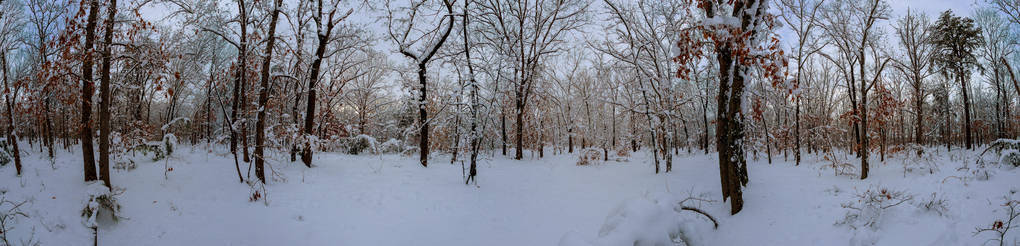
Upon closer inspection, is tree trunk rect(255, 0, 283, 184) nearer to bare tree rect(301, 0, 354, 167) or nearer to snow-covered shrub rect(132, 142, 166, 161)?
bare tree rect(301, 0, 354, 167)

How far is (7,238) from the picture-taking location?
4.96 m

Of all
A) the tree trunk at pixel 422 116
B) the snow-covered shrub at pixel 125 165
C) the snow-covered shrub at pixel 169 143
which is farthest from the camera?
the tree trunk at pixel 422 116

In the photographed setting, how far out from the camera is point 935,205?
16.9 ft

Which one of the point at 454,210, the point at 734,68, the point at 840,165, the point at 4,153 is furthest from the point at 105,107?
the point at 840,165

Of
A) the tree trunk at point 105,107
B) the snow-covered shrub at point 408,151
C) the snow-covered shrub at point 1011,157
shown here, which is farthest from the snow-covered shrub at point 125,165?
the snow-covered shrub at point 1011,157

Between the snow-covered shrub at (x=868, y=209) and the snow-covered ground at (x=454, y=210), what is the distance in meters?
0.03

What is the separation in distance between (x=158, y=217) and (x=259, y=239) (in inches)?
69.1

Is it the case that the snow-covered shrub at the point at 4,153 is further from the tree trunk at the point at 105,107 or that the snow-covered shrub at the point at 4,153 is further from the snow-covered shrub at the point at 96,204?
the snow-covered shrub at the point at 96,204

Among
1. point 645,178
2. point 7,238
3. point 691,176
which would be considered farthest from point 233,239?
point 691,176

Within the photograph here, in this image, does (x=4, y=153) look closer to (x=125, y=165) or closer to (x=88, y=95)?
(x=125, y=165)

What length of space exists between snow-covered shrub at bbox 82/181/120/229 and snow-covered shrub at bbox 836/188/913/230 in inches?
412

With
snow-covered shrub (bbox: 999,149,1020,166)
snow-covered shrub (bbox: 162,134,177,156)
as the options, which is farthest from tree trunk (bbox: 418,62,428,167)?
snow-covered shrub (bbox: 999,149,1020,166)

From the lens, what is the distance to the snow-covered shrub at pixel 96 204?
5.57 m

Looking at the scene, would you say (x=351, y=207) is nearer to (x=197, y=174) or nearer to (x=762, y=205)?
(x=197, y=174)
